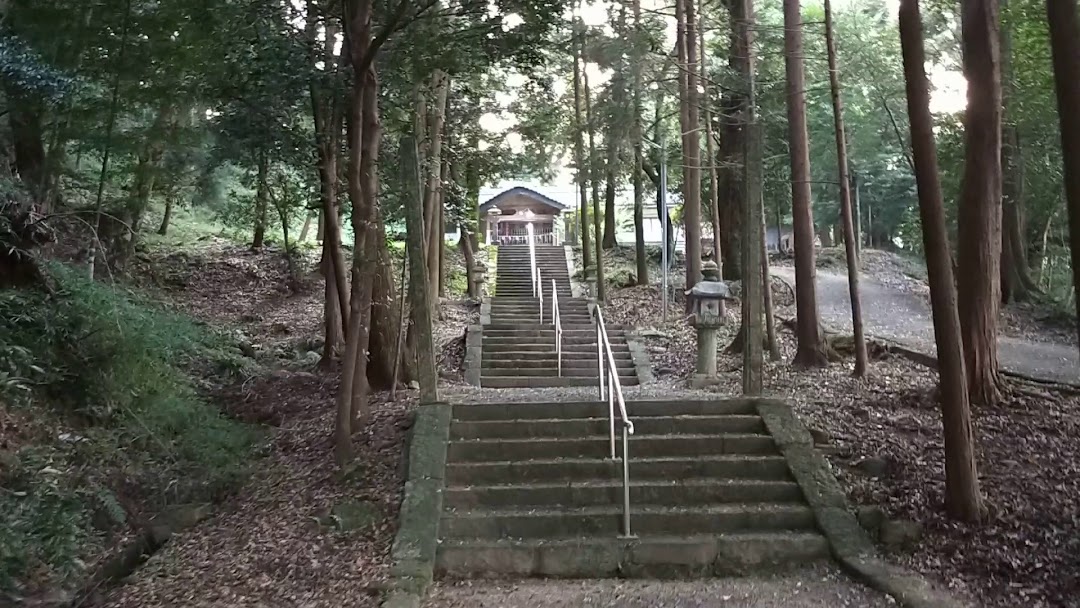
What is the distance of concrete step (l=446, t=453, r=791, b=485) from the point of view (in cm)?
669

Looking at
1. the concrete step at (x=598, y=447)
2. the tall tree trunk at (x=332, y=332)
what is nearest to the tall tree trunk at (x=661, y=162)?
the tall tree trunk at (x=332, y=332)

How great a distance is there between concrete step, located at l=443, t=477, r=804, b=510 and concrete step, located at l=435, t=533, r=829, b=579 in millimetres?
619

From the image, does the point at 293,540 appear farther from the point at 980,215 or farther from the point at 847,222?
the point at 847,222

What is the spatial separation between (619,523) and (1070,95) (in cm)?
392

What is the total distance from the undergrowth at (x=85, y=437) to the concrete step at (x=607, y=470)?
206cm

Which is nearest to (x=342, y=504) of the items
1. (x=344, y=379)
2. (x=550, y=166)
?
(x=344, y=379)

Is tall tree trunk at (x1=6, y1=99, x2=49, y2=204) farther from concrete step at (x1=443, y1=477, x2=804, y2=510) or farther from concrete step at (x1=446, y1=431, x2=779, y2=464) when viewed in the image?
concrete step at (x1=443, y1=477, x2=804, y2=510)

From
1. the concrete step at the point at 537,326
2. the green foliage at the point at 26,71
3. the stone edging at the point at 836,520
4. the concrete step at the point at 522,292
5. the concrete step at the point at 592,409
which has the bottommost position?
the stone edging at the point at 836,520

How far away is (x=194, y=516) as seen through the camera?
6.20 metres

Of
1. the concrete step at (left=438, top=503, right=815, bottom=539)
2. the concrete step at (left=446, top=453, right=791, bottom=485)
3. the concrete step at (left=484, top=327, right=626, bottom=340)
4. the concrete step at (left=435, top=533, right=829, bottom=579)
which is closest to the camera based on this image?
the concrete step at (left=435, top=533, right=829, bottom=579)

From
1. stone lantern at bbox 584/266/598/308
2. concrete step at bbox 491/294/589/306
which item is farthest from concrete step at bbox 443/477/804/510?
stone lantern at bbox 584/266/598/308

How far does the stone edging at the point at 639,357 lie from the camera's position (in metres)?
13.6

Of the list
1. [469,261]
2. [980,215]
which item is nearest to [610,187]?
[469,261]

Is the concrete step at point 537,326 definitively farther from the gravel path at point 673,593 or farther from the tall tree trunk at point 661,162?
the gravel path at point 673,593
